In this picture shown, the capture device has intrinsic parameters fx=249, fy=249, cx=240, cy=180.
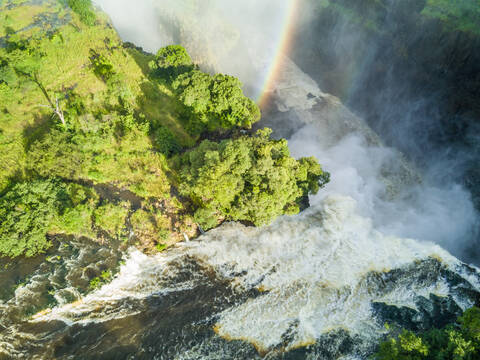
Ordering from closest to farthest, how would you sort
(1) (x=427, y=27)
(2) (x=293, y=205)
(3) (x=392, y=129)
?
(2) (x=293, y=205)
(1) (x=427, y=27)
(3) (x=392, y=129)

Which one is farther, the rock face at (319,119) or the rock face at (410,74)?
the rock face at (319,119)

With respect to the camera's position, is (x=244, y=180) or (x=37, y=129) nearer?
(x=244, y=180)

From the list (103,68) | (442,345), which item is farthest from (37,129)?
(442,345)

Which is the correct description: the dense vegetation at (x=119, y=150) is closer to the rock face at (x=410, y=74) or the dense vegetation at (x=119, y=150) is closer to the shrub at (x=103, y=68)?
the shrub at (x=103, y=68)

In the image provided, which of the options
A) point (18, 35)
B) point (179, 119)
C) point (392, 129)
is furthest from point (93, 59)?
point (392, 129)

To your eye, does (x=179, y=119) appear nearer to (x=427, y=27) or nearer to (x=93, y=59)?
(x=93, y=59)

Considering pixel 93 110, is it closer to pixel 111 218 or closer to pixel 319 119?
pixel 111 218

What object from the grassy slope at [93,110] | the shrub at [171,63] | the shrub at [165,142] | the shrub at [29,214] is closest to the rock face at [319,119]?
the shrub at [171,63]
